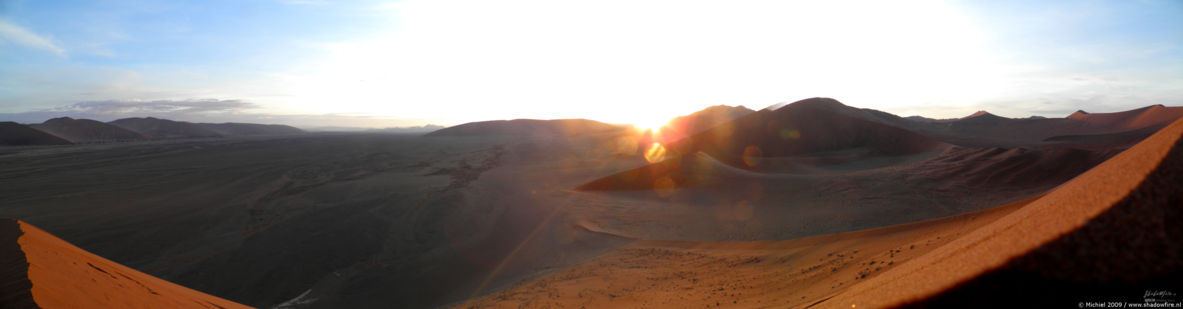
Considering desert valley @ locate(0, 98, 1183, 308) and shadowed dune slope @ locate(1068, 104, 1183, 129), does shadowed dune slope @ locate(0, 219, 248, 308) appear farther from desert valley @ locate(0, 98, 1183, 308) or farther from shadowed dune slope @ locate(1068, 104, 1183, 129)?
shadowed dune slope @ locate(1068, 104, 1183, 129)

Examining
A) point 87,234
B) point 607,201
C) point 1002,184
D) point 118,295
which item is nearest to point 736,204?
point 607,201

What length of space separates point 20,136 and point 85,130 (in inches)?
780

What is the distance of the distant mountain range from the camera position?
42.2 meters

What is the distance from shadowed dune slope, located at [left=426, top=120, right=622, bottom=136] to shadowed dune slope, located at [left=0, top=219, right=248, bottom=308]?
60.2m

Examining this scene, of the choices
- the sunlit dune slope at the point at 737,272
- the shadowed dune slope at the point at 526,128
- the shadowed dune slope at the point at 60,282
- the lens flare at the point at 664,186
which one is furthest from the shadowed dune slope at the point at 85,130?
the sunlit dune slope at the point at 737,272

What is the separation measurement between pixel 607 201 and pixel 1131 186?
12574 mm

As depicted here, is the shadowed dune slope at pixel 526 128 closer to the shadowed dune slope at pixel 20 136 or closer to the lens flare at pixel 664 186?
the shadowed dune slope at pixel 20 136

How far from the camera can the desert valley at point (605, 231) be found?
1350mm

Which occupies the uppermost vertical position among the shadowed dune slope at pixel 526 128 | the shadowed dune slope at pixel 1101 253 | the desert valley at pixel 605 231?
the shadowed dune slope at pixel 526 128

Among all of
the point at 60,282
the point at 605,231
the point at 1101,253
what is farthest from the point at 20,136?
the point at 1101,253

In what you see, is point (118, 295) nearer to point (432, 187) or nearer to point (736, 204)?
point (736, 204)

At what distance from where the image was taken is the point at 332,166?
21.5 m

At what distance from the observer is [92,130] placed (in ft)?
189

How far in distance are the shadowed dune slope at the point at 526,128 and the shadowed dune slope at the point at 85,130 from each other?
132 feet
